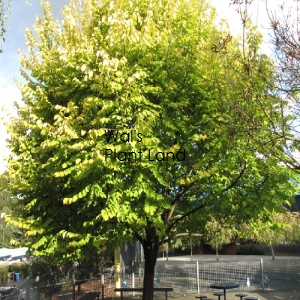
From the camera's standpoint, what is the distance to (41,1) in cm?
873

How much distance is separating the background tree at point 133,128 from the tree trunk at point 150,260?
49mm

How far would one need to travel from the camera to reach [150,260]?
29.9 ft

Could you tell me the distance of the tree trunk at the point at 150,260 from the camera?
8859 mm

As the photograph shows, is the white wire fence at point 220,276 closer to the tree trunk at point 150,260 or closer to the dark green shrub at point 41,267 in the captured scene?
the dark green shrub at point 41,267

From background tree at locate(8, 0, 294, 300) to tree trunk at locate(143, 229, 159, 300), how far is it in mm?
49

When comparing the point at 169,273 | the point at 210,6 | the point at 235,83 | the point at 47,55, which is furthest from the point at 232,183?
the point at 169,273

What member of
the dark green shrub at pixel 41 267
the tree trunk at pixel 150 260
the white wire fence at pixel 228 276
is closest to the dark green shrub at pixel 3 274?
the dark green shrub at pixel 41 267

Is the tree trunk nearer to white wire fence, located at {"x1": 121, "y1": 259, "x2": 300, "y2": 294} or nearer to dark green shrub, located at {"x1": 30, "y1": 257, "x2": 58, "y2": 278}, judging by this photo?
white wire fence, located at {"x1": 121, "y1": 259, "x2": 300, "y2": 294}


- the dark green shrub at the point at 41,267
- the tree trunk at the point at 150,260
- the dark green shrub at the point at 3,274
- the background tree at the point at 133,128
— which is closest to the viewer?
the background tree at the point at 133,128

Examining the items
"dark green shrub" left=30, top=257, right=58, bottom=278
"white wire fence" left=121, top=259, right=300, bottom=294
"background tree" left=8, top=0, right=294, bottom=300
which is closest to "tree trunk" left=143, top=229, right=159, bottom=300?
"background tree" left=8, top=0, right=294, bottom=300

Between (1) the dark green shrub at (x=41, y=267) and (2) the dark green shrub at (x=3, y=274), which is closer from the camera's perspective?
(1) the dark green shrub at (x=41, y=267)

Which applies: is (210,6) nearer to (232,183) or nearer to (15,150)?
(232,183)

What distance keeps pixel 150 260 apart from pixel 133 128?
462cm

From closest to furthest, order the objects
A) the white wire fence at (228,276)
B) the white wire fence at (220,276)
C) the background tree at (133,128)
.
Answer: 1. the background tree at (133,128)
2. the white wire fence at (220,276)
3. the white wire fence at (228,276)
